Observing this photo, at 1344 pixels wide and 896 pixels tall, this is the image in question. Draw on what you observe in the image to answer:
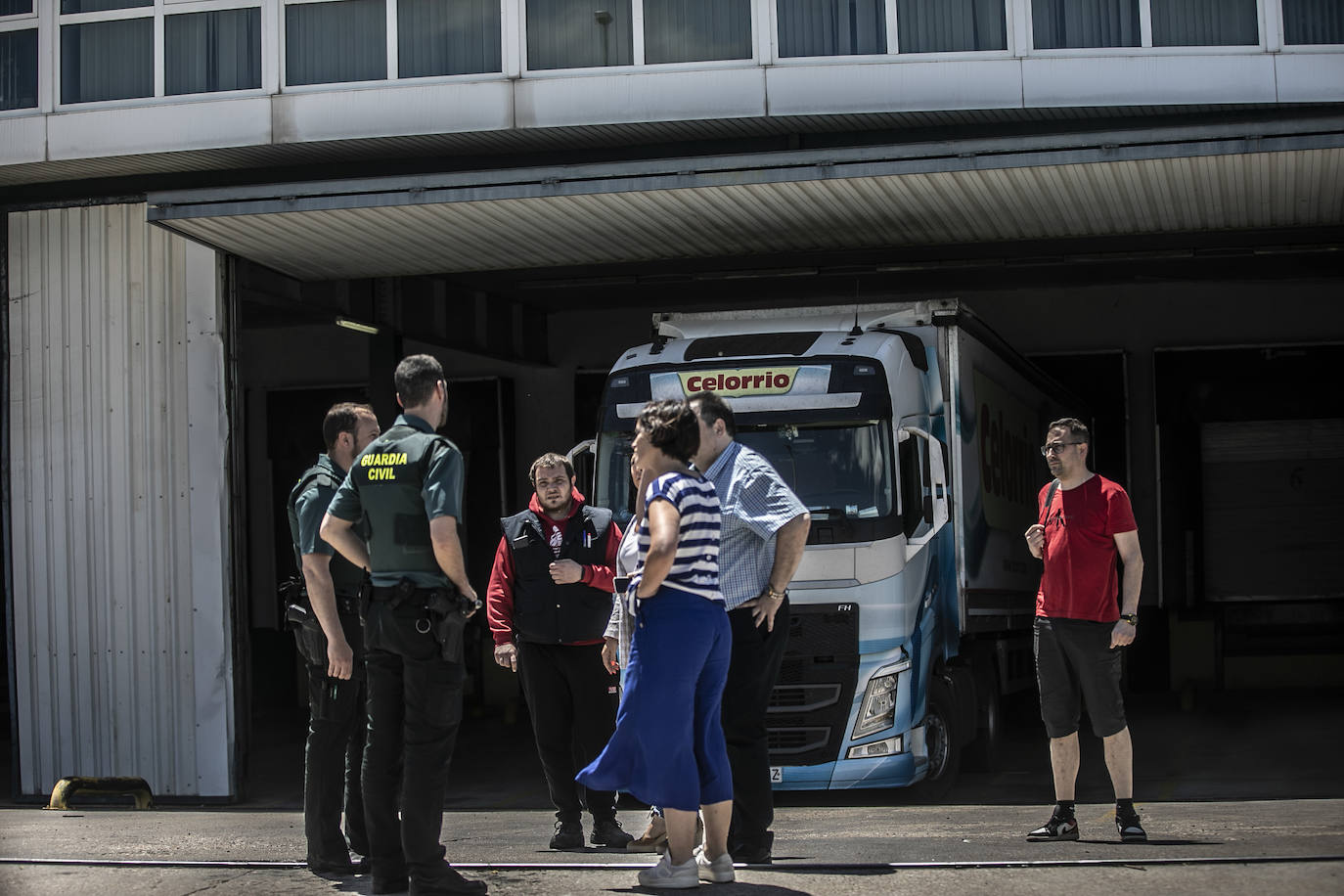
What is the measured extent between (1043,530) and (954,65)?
196 inches

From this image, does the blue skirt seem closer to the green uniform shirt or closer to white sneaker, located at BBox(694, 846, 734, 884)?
white sneaker, located at BBox(694, 846, 734, 884)

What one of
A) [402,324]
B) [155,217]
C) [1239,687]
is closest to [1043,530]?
[155,217]

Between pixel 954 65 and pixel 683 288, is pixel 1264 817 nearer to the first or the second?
pixel 954 65

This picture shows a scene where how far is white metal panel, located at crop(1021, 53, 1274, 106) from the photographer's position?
1096cm

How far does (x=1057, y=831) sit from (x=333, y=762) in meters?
3.24

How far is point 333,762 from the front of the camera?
634 cm

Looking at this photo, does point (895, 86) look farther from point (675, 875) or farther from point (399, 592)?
point (675, 875)

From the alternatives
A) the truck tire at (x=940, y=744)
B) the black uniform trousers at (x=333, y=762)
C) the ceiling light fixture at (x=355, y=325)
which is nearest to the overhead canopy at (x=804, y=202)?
the ceiling light fixture at (x=355, y=325)

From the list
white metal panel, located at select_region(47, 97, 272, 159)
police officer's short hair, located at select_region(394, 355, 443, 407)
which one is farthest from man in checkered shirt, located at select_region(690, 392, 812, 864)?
white metal panel, located at select_region(47, 97, 272, 159)

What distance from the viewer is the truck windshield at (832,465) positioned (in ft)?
31.4

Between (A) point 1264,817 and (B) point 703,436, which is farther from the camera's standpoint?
(A) point 1264,817

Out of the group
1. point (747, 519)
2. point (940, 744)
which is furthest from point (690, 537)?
point (940, 744)

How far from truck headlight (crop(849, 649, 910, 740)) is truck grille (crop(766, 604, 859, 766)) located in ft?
0.32

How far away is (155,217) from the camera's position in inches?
430
